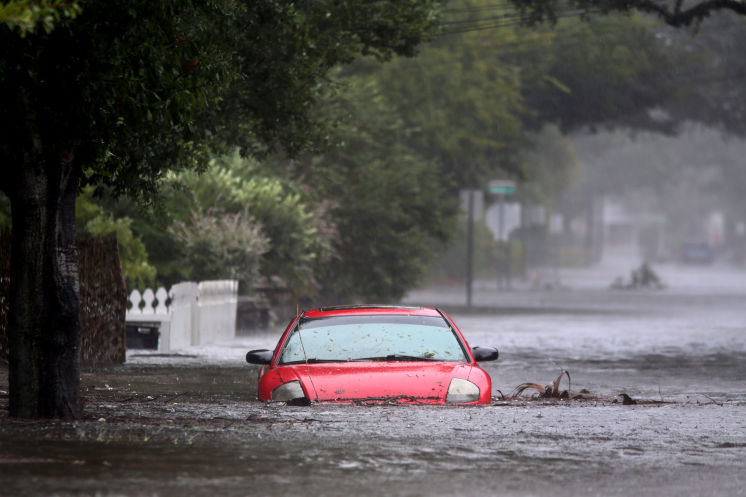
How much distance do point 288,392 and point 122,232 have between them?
11.7 metres

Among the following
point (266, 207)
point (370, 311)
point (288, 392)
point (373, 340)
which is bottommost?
point (288, 392)

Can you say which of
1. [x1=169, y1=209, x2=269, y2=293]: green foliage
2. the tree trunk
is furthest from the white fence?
the tree trunk

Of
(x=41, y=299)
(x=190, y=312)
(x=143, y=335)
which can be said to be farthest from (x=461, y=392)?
(x=190, y=312)

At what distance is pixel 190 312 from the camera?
872 inches

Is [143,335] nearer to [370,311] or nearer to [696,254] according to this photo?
[370,311]

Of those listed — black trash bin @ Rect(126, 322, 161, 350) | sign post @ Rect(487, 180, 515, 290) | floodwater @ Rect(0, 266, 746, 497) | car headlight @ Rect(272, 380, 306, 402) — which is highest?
sign post @ Rect(487, 180, 515, 290)

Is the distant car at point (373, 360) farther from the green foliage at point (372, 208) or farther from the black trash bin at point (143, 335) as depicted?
the green foliage at point (372, 208)

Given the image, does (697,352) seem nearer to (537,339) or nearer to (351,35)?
(537,339)

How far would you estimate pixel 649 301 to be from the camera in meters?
44.4

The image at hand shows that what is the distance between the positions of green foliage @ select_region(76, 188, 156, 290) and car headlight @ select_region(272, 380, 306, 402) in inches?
425

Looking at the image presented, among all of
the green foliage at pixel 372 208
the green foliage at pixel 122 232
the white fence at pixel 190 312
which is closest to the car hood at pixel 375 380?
the white fence at pixel 190 312

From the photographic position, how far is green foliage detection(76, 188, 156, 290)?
22.3 meters

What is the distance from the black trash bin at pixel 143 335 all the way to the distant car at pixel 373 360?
8.22m

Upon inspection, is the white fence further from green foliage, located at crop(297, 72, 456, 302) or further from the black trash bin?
green foliage, located at crop(297, 72, 456, 302)
